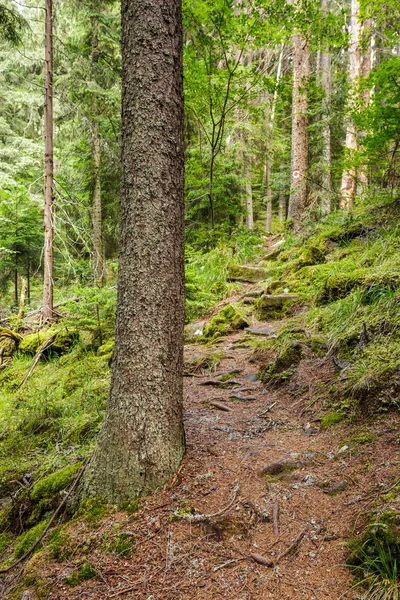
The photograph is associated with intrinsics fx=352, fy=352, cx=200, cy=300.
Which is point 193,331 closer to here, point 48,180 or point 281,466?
point 281,466

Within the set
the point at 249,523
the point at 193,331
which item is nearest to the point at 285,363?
the point at 249,523

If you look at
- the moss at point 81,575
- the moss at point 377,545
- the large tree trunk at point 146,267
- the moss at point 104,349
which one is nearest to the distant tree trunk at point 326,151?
the moss at point 104,349

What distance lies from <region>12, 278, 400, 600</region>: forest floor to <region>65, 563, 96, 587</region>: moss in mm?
21

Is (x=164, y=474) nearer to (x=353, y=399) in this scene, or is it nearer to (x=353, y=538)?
(x=353, y=538)

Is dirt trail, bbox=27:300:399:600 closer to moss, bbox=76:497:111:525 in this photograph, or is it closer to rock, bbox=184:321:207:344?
moss, bbox=76:497:111:525

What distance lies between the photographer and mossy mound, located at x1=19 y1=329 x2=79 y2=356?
8242 mm

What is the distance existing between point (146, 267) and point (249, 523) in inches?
72.1

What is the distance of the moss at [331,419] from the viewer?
10.1 feet

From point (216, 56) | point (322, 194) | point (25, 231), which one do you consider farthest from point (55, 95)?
point (322, 194)

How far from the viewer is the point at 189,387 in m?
4.97

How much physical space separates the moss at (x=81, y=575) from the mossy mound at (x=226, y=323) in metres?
4.96

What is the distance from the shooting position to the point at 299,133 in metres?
10.4

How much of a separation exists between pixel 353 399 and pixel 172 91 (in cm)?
294

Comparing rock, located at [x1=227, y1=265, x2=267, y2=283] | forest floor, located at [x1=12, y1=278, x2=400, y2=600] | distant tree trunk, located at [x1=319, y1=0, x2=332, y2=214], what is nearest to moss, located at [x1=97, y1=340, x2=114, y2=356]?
rock, located at [x1=227, y1=265, x2=267, y2=283]
